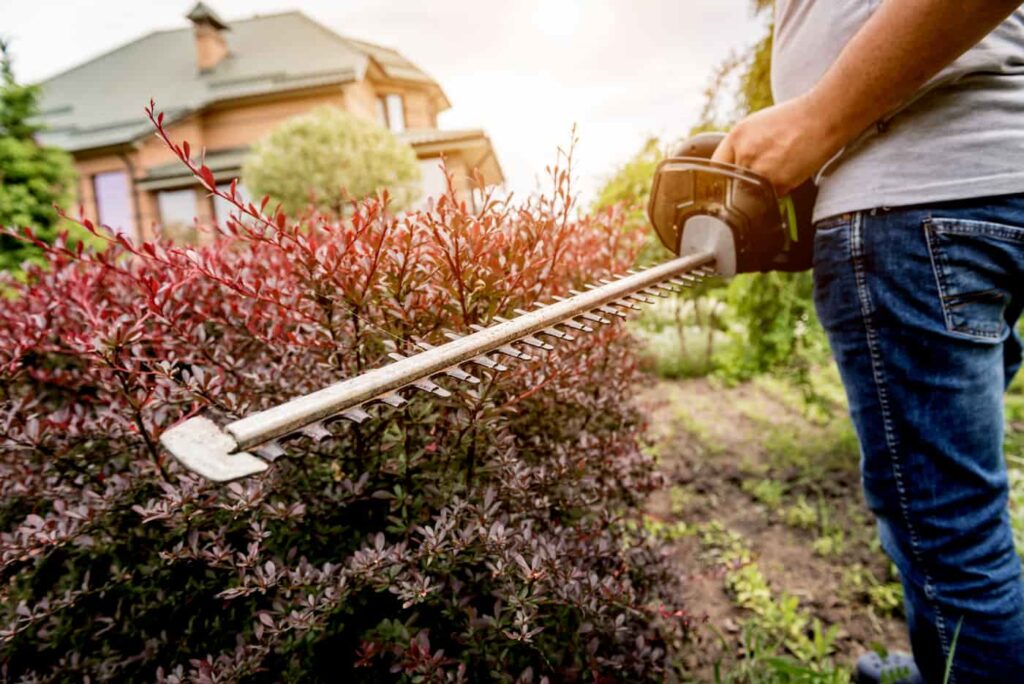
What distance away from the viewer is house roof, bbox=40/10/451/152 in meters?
17.7

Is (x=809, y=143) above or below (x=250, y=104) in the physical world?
below

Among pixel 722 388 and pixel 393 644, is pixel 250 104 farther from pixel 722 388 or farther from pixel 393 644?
pixel 393 644

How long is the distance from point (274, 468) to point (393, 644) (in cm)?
45

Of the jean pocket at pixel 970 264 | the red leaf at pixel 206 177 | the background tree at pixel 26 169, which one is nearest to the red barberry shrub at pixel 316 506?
the red leaf at pixel 206 177

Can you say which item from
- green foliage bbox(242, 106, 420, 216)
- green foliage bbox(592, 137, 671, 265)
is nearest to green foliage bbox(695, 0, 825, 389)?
green foliage bbox(592, 137, 671, 265)

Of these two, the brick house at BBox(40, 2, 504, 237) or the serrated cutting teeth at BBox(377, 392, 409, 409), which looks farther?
the brick house at BBox(40, 2, 504, 237)

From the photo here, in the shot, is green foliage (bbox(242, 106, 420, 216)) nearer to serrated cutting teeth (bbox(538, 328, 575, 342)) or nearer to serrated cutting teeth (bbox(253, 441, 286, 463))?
serrated cutting teeth (bbox(538, 328, 575, 342))

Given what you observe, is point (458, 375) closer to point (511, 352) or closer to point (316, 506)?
point (511, 352)

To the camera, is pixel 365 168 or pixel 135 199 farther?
pixel 135 199

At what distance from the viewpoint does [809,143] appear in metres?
1.11

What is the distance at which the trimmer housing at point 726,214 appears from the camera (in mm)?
1300

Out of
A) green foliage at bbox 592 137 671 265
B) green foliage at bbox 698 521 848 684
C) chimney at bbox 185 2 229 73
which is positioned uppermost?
chimney at bbox 185 2 229 73

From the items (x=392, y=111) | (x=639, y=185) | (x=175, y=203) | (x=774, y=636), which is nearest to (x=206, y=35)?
(x=175, y=203)

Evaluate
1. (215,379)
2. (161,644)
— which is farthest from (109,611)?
(215,379)
